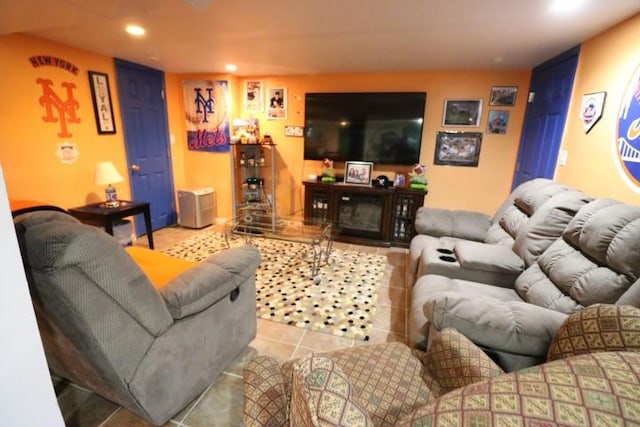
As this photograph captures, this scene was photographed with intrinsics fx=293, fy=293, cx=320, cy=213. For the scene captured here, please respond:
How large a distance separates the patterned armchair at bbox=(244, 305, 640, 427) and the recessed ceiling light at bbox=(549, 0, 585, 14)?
1876 mm

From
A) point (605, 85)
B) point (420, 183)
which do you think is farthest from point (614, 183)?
point (420, 183)

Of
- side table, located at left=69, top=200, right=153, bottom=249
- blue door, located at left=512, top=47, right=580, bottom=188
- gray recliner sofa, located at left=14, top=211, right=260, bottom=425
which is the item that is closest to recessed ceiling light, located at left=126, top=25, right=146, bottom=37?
side table, located at left=69, top=200, right=153, bottom=249

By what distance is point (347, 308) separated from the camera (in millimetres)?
2396

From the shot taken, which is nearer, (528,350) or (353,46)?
(528,350)

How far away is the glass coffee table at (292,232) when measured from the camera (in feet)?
9.54

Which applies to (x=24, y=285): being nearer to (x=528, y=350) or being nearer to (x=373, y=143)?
(x=528, y=350)

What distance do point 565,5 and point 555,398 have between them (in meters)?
2.39

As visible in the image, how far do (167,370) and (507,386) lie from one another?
132cm

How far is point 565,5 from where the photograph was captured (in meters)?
1.81

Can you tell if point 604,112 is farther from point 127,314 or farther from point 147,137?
point 147,137

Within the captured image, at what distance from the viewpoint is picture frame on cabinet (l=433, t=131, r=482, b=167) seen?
3686 millimetres

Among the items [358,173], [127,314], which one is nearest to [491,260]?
[127,314]

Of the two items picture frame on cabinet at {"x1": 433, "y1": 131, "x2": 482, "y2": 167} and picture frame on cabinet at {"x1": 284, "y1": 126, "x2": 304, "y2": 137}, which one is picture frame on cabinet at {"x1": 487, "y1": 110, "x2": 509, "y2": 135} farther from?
picture frame on cabinet at {"x1": 284, "y1": 126, "x2": 304, "y2": 137}

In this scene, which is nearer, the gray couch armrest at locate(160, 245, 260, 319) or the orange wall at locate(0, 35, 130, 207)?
the gray couch armrest at locate(160, 245, 260, 319)
